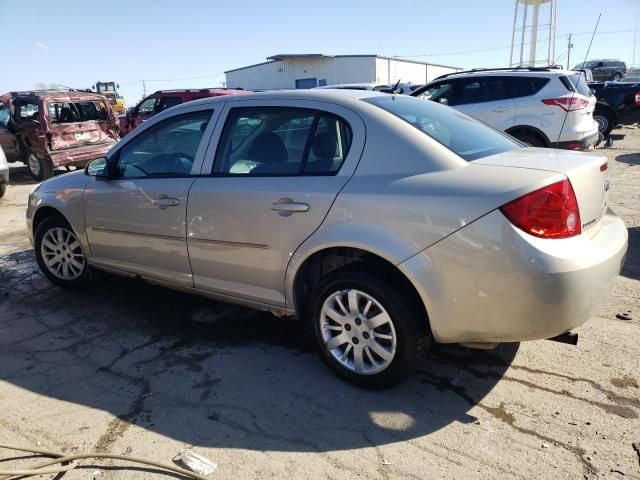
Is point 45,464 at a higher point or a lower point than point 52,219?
lower

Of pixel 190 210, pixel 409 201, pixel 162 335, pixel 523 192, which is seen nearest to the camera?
pixel 523 192

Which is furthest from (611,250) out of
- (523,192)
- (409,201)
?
(409,201)

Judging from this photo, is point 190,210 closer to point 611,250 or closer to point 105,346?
point 105,346

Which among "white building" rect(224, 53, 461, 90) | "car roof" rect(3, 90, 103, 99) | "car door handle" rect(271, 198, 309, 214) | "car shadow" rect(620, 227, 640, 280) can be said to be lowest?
"car shadow" rect(620, 227, 640, 280)

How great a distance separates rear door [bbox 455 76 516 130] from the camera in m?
8.45

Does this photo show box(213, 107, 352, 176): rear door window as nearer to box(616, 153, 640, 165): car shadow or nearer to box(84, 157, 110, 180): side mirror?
box(84, 157, 110, 180): side mirror

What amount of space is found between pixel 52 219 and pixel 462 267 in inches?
149

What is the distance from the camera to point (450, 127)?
327cm

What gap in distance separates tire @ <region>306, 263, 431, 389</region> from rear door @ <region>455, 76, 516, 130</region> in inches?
250

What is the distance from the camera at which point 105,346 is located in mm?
3676

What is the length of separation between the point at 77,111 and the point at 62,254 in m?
7.92

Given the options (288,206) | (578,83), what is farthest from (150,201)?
(578,83)

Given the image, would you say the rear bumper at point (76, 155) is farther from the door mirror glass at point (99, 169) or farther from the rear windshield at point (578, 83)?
the rear windshield at point (578, 83)

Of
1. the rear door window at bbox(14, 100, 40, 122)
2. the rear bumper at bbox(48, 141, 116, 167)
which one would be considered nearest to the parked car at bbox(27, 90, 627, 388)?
the rear bumper at bbox(48, 141, 116, 167)
